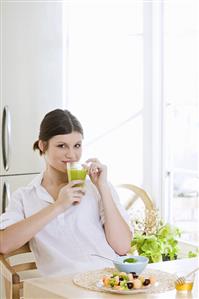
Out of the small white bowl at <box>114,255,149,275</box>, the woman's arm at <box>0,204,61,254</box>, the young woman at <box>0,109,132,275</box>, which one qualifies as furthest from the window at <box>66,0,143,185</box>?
the small white bowl at <box>114,255,149,275</box>

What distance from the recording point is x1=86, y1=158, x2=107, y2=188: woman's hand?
2.79 metres

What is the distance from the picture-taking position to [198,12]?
12.7 ft

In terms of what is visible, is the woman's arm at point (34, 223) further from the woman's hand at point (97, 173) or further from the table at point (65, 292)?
the table at point (65, 292)

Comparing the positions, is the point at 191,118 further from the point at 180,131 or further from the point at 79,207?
the point at 79,207

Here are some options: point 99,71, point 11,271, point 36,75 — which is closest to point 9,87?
point 36,75

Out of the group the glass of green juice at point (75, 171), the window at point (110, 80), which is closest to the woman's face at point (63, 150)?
the glass of green juice at point (75, 171)

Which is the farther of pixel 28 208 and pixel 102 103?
pixel 102 103

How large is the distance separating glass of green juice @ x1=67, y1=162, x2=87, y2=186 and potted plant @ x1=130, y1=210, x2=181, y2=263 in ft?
3.48

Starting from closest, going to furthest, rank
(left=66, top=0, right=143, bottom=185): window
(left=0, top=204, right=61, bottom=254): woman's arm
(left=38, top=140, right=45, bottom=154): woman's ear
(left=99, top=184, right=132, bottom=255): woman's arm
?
(left=0, top=204, right=61, bottom=254): woman's arm < (left=99, top=184, right=132, bottom=255): woman's arm < (left=38, top=140, right=45, bottom=154): woman's ear < (left=66, top=0, right=143, bottom=185): window

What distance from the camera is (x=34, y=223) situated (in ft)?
8.71

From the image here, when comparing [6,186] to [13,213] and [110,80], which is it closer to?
[13,213]

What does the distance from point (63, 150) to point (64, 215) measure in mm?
270

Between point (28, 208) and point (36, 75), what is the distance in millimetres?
1106

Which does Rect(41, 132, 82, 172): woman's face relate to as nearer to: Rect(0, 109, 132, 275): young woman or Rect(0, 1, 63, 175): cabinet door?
Rect(0, 109, 132, 275): young woman
